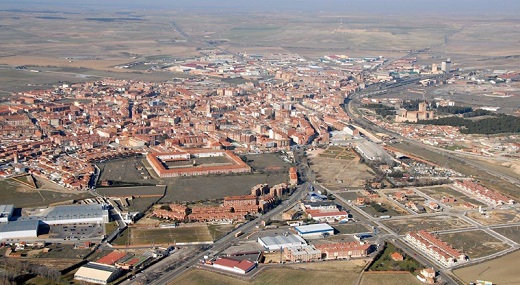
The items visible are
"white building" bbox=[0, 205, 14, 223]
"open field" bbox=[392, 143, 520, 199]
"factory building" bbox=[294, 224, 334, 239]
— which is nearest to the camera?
"factory building" bbox=[294, 224, 334, 239]

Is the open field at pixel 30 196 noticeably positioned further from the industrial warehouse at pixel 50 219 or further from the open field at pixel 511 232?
the open field at pixel 511 232

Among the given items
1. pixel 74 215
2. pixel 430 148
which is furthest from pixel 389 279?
pixel 430 148

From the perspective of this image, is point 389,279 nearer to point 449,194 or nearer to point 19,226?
point 449,194

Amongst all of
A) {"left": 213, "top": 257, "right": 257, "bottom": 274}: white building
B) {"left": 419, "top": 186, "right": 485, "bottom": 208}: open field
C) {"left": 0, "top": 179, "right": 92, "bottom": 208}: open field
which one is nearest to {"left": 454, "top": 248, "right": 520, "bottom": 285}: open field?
{"left": 419, "top": 186, "right": 485, "bottom": 208}: open field

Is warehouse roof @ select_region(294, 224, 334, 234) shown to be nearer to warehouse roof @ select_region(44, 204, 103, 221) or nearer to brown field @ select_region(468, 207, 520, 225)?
brown field @ select_region(468, 207, 520, 225)

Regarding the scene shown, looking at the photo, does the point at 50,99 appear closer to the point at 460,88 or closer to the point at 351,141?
the point at 351,141

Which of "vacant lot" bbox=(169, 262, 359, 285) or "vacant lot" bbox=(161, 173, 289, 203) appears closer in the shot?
"vacant lot" bbox=(169, 262, 359, 285)

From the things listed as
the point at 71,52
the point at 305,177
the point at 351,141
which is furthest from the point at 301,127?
the point at 71,52

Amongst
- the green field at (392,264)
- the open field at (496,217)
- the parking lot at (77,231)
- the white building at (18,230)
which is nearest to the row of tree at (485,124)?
the open field at (496,217)
